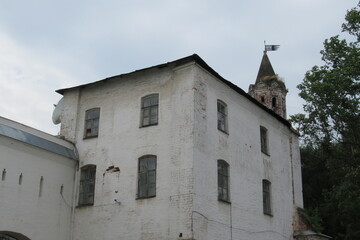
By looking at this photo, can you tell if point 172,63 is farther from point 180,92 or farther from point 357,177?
point 357,177

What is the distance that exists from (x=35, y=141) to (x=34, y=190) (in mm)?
1781

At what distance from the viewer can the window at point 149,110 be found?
17797 mm

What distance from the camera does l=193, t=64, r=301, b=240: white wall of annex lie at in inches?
640

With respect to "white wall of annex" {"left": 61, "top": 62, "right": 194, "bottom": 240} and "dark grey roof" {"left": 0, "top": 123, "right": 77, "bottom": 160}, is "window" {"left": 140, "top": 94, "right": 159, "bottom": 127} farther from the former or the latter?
"dark grey roof" {"left": 0, "top": 123, "right": 77, "bottom": 160}

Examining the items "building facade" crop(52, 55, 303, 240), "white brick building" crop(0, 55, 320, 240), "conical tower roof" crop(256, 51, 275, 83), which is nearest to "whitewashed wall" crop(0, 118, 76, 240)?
"white brick building" crop(0, 55, 320, 240)

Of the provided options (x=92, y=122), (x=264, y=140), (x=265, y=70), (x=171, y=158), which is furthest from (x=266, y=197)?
(x=265, y=70)

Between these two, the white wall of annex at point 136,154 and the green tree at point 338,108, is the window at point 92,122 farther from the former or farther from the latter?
the green tree at point 338,108

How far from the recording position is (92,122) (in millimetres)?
19359

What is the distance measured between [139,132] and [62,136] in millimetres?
3927

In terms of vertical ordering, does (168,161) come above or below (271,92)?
below

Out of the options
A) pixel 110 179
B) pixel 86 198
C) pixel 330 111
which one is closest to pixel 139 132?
pixel 110 179

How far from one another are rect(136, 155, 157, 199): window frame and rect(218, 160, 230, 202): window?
2420 mm

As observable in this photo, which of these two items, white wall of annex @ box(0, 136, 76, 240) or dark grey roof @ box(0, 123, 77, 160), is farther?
dark grey roof @ box(0, 123, 77, 160)

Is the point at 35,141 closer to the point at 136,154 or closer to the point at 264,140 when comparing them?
the point at 136,154
